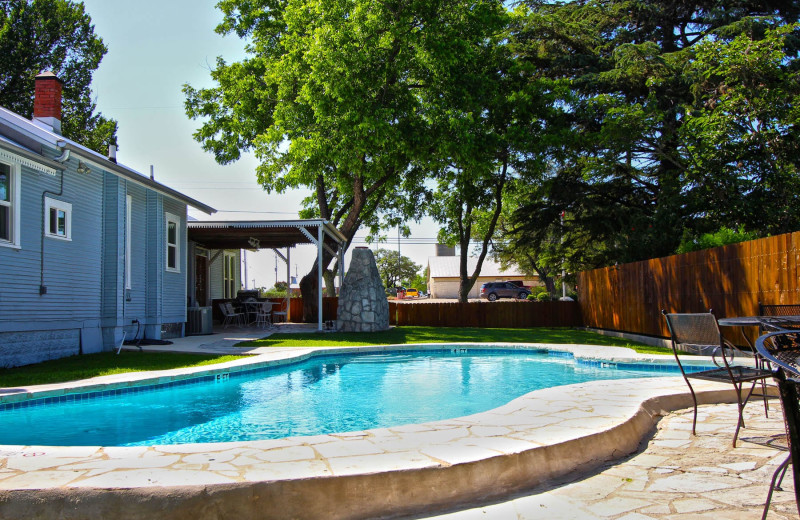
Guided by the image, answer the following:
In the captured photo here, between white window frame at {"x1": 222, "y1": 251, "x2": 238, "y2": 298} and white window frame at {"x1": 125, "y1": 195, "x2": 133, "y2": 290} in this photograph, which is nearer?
white window frame at {"x1": 125, "y1": 195, "x2": 133, "y2": 290}

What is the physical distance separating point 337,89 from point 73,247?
8.64m

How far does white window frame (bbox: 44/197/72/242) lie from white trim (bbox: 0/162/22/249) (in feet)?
2.26

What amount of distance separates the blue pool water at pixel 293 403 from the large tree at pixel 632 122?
810 cm

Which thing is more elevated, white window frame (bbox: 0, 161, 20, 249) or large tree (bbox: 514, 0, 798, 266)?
large tree (bbox: 514, 0, 798, 266)

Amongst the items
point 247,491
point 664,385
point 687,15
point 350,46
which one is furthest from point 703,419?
point 687,15

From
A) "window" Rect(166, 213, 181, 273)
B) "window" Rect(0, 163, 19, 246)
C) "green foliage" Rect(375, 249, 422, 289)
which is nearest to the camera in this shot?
"window" Rect(0, 163, 19, 246)

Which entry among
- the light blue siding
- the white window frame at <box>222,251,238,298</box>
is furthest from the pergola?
the white window frame at <box>222,251,238,298</box>

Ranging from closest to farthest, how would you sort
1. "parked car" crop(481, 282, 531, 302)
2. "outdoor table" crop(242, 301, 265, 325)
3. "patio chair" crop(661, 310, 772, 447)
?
"patio chair" crop(661, 310, 772, 447), "outdoor table" crop(242, 301, 265, 325), "parked car" crop(481, 282, 531, 302)

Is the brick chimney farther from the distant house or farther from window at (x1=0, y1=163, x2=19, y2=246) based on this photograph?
the distant house

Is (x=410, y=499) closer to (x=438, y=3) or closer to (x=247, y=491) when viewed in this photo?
(x=247, y=491)

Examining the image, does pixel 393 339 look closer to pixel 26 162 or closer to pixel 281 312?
pixel 281 312

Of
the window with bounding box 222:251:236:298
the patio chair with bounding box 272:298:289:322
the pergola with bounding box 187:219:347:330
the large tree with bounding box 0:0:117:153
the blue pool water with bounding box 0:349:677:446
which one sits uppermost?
the large tree with bounding box 0:0:117:153

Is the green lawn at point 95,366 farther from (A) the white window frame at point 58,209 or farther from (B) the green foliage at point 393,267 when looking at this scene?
(B) the green foliage at point 393,267

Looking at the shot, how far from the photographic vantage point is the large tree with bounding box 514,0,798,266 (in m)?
16.4
